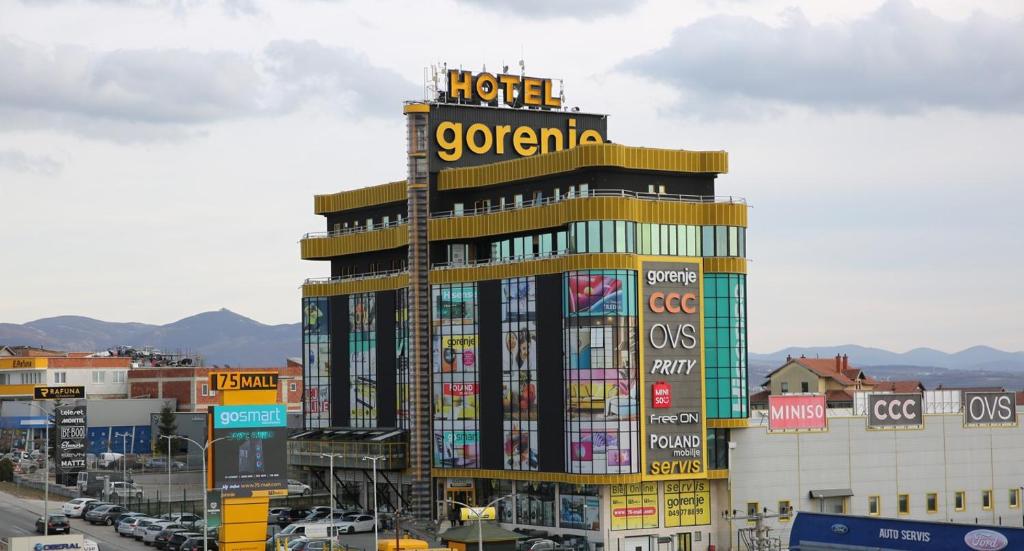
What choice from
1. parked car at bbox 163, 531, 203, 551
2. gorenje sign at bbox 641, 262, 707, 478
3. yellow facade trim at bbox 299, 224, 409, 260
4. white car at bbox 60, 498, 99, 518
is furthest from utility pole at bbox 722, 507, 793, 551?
white car at bbox 60, 498, 99, 518

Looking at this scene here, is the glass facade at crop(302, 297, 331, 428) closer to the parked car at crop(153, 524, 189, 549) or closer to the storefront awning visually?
the parked car at crop(153, 524, 189, 549)

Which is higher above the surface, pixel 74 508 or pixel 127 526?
pixel 74 508

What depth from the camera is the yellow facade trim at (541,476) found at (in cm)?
11856

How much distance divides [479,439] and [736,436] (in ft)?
68.8

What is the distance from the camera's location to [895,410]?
5271 inches

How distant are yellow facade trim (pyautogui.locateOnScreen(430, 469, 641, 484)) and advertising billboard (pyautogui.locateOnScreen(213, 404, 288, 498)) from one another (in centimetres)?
2372

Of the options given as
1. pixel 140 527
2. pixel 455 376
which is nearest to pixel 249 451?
pixel 140 527

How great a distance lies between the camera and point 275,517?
452 feet

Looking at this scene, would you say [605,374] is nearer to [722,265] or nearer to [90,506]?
[722,265]

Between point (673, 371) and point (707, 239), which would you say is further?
point (707, 239)

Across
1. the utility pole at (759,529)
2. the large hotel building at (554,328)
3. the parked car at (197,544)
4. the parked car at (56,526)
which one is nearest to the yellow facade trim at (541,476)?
the large hotel building at (554,328)

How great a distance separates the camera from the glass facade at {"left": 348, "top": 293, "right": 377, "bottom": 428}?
144 meters

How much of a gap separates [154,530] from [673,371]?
141 feet

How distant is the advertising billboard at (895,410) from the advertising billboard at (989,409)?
611 cm
